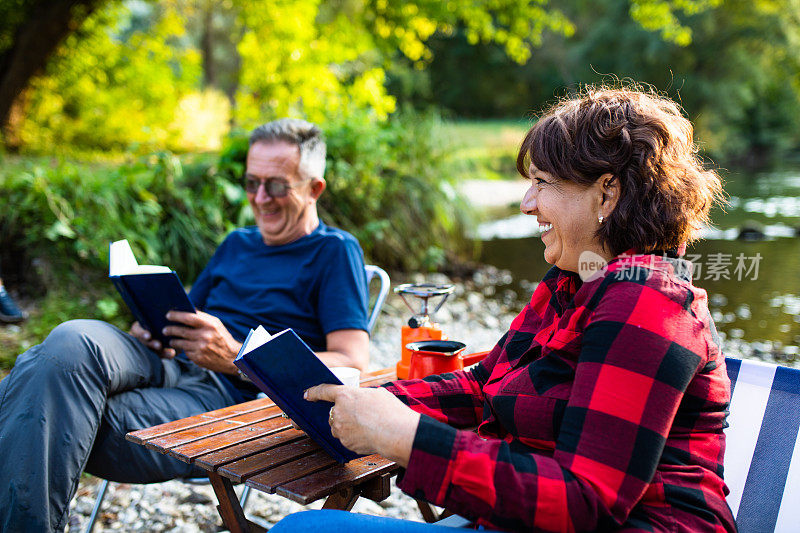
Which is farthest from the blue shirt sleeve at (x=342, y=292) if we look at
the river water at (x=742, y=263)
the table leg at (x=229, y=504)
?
the river water at (x=742, y=263)

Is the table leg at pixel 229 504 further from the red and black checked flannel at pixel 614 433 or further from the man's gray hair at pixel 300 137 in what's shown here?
the man's gray hair at pixel 300 137

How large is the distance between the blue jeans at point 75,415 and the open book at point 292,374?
0.70 meters

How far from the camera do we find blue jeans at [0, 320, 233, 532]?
173 cm

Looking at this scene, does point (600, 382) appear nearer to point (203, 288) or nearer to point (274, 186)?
point (274, 186)

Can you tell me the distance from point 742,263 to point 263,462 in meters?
8.70

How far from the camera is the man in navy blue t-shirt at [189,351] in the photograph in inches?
70.2

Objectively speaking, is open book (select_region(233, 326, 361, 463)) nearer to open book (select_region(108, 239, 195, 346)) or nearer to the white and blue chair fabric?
open book (select_region(108, 239, 195, 346))

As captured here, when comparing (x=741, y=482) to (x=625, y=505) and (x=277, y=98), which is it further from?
(x=277, y=98)

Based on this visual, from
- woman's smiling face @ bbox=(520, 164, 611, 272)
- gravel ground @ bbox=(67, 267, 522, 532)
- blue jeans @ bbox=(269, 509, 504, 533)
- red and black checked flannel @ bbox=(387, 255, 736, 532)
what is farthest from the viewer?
gravel ground @ bbox=(67, 267, 522, 532)

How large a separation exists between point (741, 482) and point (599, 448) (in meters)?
0.85

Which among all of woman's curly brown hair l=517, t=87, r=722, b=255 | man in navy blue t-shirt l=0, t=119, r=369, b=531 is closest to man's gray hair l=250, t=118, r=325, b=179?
man in navy blue t-shirt l=0, t=119, r=369, b=531

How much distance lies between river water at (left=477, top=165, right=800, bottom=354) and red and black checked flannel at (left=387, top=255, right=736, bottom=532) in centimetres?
286

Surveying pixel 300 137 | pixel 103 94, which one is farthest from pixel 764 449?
pixel 103 94

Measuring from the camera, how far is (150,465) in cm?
202
